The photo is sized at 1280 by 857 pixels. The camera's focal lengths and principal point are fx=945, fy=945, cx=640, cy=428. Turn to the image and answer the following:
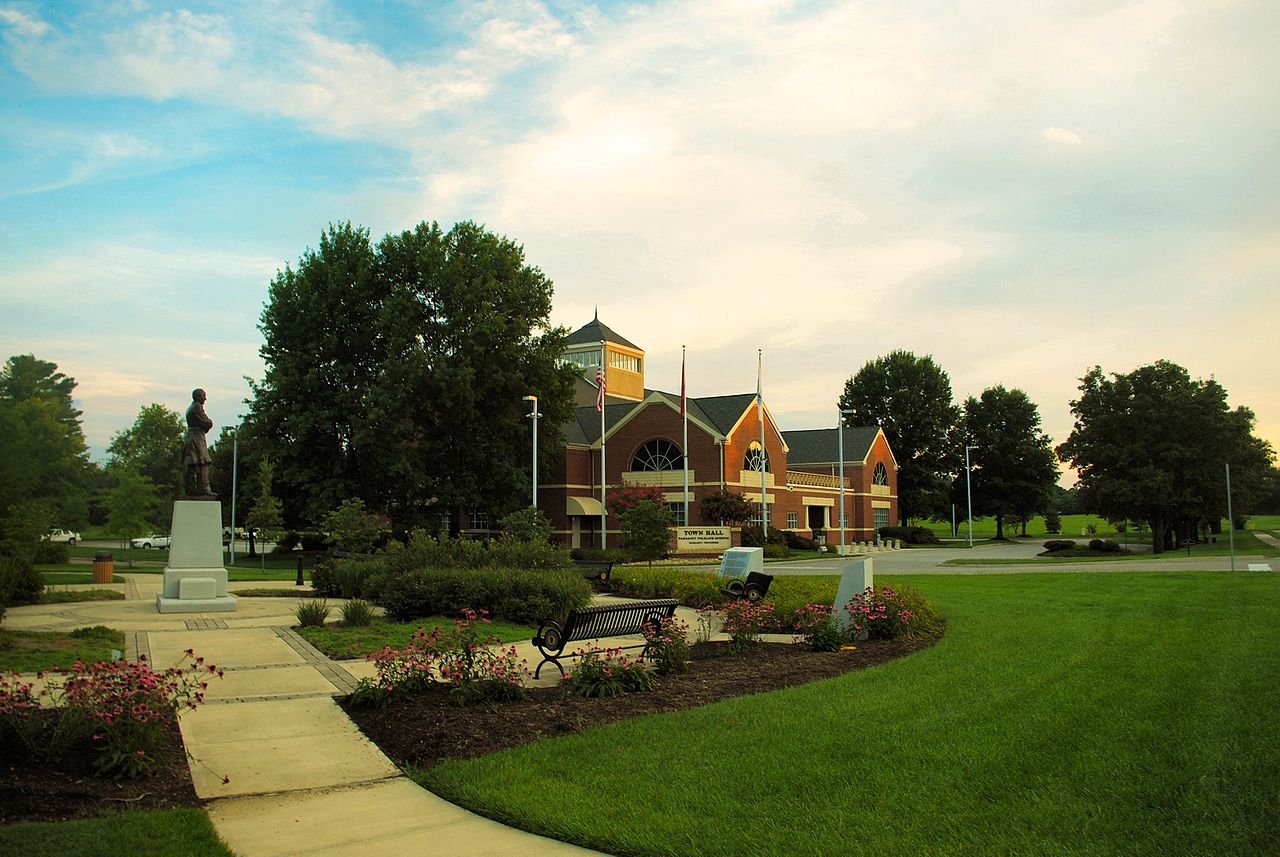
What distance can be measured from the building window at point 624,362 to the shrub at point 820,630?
5588cm

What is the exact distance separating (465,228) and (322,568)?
29.2m

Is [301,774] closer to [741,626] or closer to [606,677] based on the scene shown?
[606,677]

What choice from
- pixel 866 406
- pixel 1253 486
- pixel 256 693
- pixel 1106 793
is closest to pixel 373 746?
pixel 256 693

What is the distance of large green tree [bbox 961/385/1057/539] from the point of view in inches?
3319

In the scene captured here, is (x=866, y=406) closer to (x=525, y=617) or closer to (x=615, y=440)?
(x=615, y=440)

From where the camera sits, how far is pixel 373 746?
24.9 feet

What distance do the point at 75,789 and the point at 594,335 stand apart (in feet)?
206

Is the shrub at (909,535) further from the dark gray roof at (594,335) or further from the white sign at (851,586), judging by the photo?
the white sign at (851,586)

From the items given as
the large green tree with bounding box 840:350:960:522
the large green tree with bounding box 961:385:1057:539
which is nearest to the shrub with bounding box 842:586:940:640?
the large green tree with bounding box 840:350:960:522

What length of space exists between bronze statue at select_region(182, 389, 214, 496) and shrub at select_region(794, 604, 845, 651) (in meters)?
11.9

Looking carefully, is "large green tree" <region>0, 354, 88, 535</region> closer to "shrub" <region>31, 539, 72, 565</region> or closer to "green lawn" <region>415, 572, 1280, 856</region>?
"green lawn" <region>415, 572, 1280, 856</region>

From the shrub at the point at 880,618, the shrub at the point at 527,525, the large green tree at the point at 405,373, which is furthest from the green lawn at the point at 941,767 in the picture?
the large green tree at the point at 405,373

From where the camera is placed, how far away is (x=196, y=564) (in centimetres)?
1786

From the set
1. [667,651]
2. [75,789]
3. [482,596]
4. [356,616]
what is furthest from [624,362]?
[75,789]
